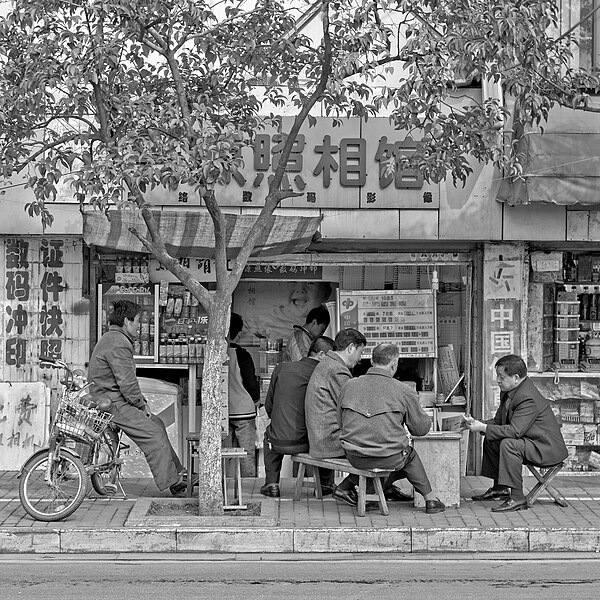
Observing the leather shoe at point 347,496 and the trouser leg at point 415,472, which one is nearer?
the trouser leg at point 415,472

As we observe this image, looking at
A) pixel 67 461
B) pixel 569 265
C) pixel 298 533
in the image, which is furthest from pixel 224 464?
pixel 569 265

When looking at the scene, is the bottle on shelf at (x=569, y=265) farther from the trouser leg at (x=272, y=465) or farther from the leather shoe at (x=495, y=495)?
the trouser leg at (x=272, y=465)

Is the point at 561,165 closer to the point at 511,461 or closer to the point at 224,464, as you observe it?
the point at 511,461

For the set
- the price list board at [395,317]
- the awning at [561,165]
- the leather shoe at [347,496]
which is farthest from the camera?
the price list board at [395,317]

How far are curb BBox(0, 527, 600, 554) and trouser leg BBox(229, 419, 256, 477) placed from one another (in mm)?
3030

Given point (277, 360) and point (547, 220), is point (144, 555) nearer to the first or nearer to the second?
point (277, 360)

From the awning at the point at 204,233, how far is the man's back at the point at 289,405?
1618 mm

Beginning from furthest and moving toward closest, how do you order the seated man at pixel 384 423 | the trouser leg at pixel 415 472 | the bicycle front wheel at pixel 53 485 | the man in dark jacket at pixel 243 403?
the man in dark jacket at pixel 243 403 → the trouser leg at pixel 415 472 → the seated man at pixel 384 423 → the bicycle front wheel at pixel 53 485

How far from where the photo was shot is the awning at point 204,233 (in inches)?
436

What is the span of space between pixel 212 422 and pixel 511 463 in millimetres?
2711

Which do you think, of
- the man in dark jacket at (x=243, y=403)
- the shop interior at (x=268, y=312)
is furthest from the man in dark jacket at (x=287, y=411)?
the shop interior at (x=268, y=312)

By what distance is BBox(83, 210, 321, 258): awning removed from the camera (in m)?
11.1

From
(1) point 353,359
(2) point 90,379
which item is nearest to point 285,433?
(1) point 353,359

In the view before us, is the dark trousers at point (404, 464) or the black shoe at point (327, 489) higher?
the dark trousers at point (404, 464)
